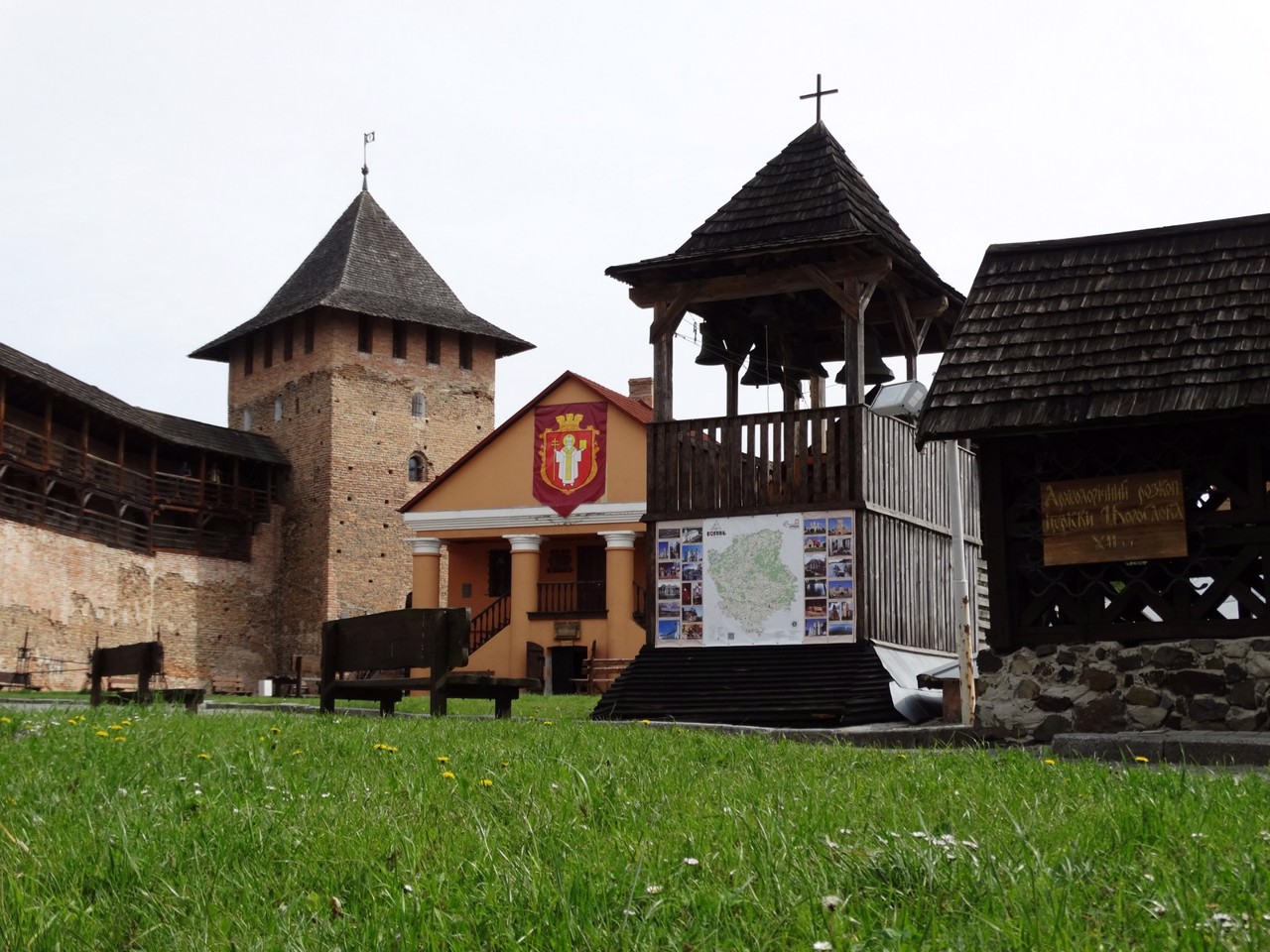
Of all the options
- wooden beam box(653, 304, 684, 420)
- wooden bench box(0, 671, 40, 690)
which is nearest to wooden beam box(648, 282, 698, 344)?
wooden beam box(653, 304, 684, 420)

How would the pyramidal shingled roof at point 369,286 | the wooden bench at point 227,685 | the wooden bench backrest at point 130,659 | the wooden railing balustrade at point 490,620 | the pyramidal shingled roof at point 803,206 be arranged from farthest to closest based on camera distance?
the pyramidal shingled roof at point 369,286
the wooden bench at point 227,685
the wooden railing balustrade at point 490,620
the pyramidal shingled roof at point 803,206
the wooden bench backrest at point 130,659

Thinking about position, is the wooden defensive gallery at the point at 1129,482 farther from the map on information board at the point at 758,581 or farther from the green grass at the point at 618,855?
the green grass at the point at 618,855

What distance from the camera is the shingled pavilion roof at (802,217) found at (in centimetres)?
1636

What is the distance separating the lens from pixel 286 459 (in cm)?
4994

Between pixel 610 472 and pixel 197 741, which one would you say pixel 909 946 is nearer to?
pixel 197 741

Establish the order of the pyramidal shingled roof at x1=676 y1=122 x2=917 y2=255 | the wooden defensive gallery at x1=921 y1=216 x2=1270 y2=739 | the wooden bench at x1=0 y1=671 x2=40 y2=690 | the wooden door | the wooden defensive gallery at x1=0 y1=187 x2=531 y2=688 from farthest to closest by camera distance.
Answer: the wooden defensive gallery at x1=0 y1=187 x2=531 y2=688
the wooden door
the wooden bench at x1=0 y1=671 x2=40 y2=690
the pyramidal shingled roof at x1=676 y1=122 x2=917 y2=255
the wooden defensive gallery at x1=921 y1=216 x2=1270 y2=739

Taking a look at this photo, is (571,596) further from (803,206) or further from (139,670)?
(139,670)

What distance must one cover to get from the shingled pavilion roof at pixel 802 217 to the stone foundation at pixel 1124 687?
5.56m

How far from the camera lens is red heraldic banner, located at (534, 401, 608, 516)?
112ft

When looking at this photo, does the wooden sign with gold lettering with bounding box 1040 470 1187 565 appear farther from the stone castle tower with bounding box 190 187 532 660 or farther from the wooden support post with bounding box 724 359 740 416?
the stone castle tower with bounding box 190 187 532 660

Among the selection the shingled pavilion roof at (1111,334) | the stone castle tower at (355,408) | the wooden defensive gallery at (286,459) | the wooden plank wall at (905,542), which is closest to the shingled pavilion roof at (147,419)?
the wooden defensive gallery at (286,459)

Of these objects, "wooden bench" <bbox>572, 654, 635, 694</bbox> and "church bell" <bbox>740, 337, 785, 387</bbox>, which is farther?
"wooden bench" <bbox>572, 654, 635, 694</bbox>

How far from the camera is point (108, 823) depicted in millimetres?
5309

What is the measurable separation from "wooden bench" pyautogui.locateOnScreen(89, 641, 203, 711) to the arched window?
35019 mm
